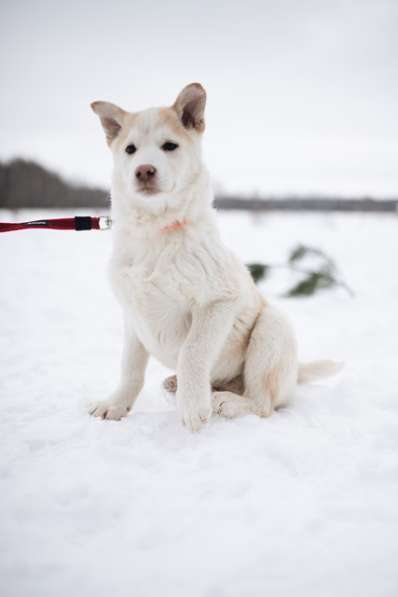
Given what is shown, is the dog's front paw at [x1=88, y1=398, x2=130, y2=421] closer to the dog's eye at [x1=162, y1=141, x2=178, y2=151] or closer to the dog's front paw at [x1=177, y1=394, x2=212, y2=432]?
the dog's front paw at [x1=177, y1=394, x2=212, y2=432]

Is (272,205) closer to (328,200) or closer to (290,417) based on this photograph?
(328,200)

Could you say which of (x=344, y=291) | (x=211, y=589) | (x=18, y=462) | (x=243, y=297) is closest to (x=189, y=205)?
(x=243, y=297)

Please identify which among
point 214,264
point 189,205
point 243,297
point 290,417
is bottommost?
point 290,417

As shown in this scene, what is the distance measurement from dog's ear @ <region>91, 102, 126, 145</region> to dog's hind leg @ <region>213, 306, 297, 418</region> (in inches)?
70.8

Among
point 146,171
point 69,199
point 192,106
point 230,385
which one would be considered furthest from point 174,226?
point 69,199

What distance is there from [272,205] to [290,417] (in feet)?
117

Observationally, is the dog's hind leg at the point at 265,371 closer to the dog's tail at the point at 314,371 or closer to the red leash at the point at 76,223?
the dog's tail at the point at 314,371

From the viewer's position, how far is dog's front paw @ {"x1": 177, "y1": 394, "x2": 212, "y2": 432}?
7.63ft

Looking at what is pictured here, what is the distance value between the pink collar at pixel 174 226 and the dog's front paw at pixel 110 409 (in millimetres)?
1264

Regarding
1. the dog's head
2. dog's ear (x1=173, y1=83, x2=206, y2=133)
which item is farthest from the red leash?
dog's ear (x1=173, y1=83, x2=206, y2=133)

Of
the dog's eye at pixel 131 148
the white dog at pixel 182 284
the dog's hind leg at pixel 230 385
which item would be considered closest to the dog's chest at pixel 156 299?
the white dog at pixel 182 284

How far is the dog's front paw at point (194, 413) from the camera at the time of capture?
233 centimetres

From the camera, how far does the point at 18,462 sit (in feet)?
7.03

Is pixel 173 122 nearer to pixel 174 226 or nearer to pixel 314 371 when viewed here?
pixel 174 226
